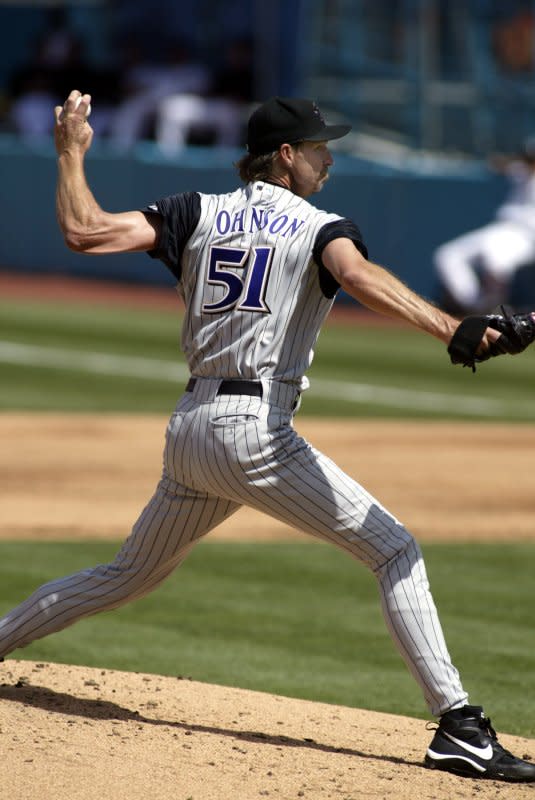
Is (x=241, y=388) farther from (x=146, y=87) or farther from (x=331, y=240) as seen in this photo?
(x=146, y=87)

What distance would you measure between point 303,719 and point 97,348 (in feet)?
38.8

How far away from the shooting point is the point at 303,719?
502 cm

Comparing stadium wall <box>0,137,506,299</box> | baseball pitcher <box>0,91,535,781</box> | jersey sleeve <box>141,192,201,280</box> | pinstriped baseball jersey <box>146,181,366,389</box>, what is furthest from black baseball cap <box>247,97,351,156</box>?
stadium wall <box>0,137,506,299</box>

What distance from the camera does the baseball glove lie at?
4.11 metres

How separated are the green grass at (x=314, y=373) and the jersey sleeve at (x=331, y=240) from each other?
854 cm

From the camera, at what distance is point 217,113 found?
2388 cm

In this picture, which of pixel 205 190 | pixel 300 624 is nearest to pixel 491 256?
pixel 205 190

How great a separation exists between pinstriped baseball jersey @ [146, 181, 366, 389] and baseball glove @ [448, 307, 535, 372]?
517 mm

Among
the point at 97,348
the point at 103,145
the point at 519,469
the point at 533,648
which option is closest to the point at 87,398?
the point at 97,348

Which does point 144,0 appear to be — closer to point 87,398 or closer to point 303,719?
point 87,398

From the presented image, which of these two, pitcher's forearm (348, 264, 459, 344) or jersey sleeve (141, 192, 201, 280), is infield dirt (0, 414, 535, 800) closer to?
pitcher's forearm (348, 264, 459, 344)

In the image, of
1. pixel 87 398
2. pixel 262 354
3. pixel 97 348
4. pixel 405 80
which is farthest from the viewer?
pixel 405 80

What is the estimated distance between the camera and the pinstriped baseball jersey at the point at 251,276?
4480mm

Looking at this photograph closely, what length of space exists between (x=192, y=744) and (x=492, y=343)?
149 cm
